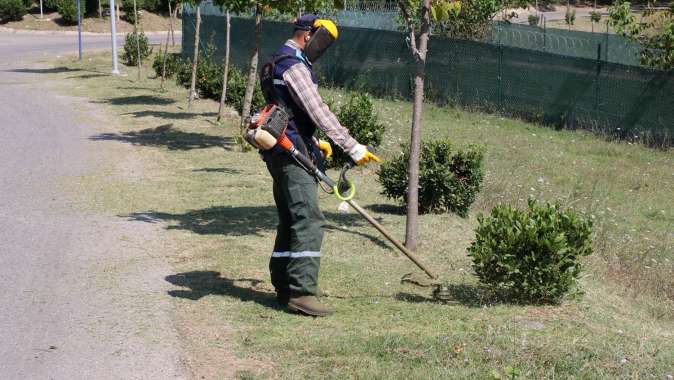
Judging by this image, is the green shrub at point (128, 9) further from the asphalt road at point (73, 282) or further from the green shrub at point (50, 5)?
the asphalt road at point (73, 282)

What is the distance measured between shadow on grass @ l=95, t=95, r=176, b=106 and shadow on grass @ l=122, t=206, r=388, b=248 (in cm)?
1038

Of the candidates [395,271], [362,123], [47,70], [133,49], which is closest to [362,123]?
[362,123]

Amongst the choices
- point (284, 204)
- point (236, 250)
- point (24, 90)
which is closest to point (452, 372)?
point (284, 204)

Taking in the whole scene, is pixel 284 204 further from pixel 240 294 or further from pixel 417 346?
pixel 417 346

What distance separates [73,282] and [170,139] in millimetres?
8128

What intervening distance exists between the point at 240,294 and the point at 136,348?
4.24ft

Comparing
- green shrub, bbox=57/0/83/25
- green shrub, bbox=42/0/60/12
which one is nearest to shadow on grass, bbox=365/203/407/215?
green shrub, bbox=57/0/83/25

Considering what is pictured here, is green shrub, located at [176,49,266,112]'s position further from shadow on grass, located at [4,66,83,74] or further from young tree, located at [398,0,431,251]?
young tree, located at [398,0,431,251]

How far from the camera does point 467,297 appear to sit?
22.8ft

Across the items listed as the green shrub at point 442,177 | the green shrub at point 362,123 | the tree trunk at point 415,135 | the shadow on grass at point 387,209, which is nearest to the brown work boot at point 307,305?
the tree trunk at point 415,135

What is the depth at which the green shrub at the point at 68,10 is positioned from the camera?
4259cm

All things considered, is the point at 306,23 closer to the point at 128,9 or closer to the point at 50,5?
the point at 128,9

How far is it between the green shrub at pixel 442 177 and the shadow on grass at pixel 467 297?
285cm

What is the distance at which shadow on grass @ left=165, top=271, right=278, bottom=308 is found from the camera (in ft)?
22.4
